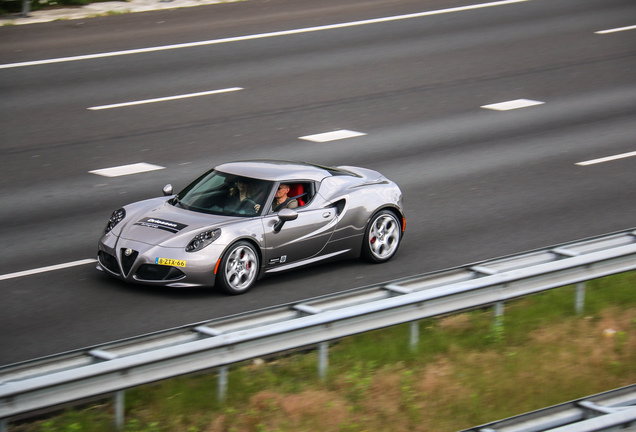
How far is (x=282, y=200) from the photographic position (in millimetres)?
10594

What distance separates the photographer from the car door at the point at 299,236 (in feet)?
33.5

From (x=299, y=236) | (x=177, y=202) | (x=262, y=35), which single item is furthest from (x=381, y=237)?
(x=262, y=35)

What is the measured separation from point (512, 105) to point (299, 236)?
9066 mm

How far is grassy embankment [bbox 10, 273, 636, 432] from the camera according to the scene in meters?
6.77

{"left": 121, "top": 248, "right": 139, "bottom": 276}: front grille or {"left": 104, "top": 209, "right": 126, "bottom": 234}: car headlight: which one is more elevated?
{"left": 104, "top": 209, "right": 126, "bottom": 234}: car headlight

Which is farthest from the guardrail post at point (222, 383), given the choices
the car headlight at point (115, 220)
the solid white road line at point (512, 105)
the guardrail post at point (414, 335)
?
the solid white road line at point (512, 105)

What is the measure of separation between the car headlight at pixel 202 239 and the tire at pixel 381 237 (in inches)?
81.3

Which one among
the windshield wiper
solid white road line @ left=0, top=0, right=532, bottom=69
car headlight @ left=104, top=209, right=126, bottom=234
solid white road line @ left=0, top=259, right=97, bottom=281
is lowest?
solid white road line @ left=0, top=259, right=97, bottom=281

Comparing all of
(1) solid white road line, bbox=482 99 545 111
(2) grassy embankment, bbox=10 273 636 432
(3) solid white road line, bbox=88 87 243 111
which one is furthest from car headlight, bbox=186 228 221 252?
(1) solid white road line, bbox=482 99 545 111

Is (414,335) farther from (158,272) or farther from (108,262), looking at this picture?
(108,262)

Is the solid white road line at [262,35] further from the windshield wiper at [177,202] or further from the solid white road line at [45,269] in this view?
the windshield wiper at [177,202]

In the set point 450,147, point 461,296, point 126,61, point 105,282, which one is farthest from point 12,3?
point 461,296

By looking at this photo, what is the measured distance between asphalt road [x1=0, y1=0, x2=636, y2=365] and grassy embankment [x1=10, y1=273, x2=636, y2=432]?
1.83 metres

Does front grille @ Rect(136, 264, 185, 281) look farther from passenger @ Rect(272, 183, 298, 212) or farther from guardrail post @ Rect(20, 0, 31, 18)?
guardrail post @ Rect(20, 0, 31, 18)
